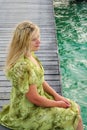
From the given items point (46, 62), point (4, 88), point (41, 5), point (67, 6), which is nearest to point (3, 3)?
point (41, 5)

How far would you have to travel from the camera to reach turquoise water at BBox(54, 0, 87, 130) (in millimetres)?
6430

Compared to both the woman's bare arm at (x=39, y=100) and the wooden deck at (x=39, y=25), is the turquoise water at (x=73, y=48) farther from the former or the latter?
the woman's bare arm at (x=39, y=100)

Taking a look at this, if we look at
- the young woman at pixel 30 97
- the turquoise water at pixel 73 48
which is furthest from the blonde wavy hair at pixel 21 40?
the turquoise water at pixel 73 48

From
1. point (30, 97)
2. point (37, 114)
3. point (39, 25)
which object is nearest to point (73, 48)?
point (39, 25)

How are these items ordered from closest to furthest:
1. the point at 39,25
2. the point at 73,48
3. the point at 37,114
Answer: the point at 37,114
the point at 39,25
the point at 73,48

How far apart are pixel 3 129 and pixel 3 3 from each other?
664 centimetres

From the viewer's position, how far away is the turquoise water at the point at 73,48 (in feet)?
21.1

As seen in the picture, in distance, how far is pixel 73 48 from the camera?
28.0 feet

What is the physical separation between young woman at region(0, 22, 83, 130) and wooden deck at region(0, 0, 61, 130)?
864mm

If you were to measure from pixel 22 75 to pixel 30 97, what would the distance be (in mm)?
243

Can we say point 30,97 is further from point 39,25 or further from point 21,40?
point 39,25

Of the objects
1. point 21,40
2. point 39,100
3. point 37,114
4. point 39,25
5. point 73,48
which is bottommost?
point 73,48

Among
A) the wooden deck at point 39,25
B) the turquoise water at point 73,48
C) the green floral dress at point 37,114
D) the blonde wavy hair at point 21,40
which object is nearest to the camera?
the blonde wavy hair at point 21,40

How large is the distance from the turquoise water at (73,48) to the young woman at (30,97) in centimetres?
184
